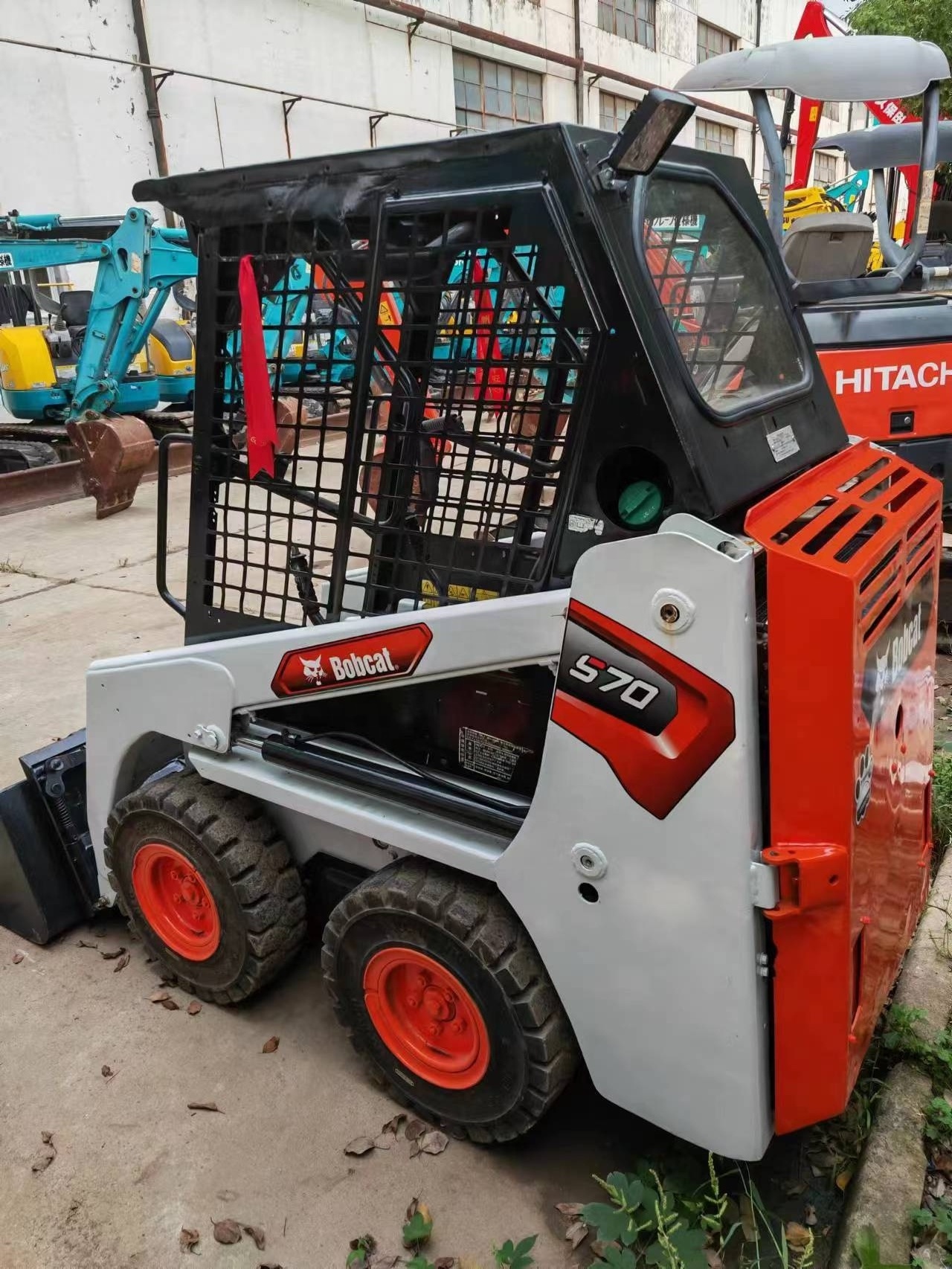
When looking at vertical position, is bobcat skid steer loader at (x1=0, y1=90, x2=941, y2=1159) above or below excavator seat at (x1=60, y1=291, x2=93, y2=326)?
below

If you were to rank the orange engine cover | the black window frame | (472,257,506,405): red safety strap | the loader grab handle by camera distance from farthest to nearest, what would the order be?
the loader grab handle < (472,257,506,405): red safety strap < the black window frame < the orange engine cover

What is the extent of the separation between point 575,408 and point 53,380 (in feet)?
37.7

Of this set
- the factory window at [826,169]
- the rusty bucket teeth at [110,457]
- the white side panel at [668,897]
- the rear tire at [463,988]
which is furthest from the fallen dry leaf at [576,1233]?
the factory window at [826,169]

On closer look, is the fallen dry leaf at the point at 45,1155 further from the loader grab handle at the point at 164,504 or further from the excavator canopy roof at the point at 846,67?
the excavator canopy roof at the point at 846,67

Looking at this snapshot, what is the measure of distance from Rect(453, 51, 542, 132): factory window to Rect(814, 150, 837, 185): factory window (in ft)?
47.6

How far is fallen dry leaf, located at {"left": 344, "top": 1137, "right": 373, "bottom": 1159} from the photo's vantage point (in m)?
2.42

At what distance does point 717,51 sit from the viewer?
28.7 metres

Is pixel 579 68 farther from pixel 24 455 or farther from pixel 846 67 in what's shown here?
pixel 846 67

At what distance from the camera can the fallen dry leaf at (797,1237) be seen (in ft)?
6.89

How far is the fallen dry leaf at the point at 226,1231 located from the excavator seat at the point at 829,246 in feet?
16.8

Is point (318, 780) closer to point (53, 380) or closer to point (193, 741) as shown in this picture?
point (193, 741)

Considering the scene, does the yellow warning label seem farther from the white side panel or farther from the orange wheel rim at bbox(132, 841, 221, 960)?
the orange wheel rim at bbox(132, 841, 221, 960)

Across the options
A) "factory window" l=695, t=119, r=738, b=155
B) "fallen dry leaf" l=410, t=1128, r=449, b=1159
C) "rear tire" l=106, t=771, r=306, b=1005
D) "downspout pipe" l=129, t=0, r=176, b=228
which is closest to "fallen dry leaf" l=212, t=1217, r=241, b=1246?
"fallen dry leaf" l=410, t=1128, r=449, b=1159

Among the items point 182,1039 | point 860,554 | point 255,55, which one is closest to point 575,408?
point 860,554
